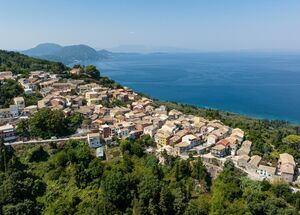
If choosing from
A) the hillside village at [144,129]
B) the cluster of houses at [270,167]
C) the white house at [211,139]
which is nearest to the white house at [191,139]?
the hillside village at [144,129]

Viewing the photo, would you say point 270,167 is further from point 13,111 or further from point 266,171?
point 13,111

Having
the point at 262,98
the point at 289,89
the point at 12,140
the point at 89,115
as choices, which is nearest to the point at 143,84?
the point at 262,98

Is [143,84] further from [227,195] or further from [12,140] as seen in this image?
[227,195]

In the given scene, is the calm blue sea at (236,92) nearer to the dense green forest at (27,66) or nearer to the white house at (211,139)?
the dense green forest at (27,66)

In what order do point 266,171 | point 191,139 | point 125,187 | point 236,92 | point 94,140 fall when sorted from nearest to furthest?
point 125,187 → point 266,171 → point 94,140 → point 191,139 → point 236,92

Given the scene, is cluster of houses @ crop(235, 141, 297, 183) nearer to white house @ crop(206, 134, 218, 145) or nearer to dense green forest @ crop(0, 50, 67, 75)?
white house @ crop(206, 134, 218, 145)

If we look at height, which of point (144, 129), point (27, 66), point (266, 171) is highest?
point (27, 66)

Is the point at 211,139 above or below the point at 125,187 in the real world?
above

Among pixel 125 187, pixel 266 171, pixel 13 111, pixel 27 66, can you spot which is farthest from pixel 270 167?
pixel 27 66
